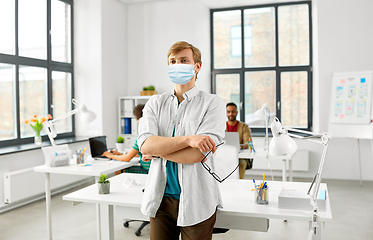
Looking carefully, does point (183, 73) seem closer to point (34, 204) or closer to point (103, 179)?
point (103, 179)

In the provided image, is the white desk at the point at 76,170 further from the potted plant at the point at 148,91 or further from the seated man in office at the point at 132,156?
the potted plant at the point at 148,91

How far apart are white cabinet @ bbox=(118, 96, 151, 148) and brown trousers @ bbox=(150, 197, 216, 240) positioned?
462 cm

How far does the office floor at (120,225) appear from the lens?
11.3ft

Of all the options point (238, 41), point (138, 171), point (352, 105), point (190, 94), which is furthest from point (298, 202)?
point (238, 41)

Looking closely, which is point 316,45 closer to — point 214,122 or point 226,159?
point 226,159

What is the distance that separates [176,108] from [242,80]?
502 centimetres

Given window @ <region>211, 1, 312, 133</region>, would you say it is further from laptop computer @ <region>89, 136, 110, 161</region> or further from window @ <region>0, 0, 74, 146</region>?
laptop computer @ <region>89, 136, 110, 161</region>

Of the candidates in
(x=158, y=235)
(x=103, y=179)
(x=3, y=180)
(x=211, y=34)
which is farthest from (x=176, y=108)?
(x=211, y=34)

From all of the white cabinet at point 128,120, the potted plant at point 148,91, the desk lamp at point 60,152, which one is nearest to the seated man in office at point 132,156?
the desk lamp at point 60,152

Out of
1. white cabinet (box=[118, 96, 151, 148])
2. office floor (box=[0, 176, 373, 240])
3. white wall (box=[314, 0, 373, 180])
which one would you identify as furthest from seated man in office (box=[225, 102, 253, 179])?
white cabinet (box=[118, 96, 151, 148])

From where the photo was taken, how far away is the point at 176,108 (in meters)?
1.82

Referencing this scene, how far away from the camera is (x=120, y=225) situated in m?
3.74

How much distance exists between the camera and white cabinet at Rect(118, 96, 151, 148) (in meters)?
6.34

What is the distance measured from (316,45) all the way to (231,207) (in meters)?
4.68
